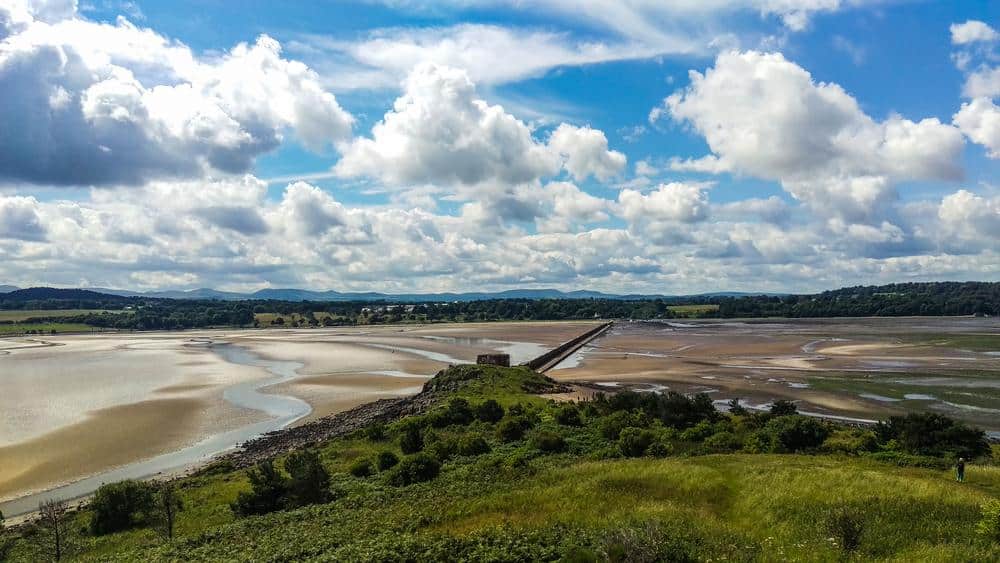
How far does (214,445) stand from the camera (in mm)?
40094

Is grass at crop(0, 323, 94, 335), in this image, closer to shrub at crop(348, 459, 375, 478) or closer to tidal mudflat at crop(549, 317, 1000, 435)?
tidal mudflat at crop(549, 317, 1000, 435)

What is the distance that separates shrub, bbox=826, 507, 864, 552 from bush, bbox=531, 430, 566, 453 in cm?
1417

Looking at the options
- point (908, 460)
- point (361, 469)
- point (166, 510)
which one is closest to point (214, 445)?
point (361, 469)

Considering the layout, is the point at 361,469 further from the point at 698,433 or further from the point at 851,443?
A: the point at 851,443

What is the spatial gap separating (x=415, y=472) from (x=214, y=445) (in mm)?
22473

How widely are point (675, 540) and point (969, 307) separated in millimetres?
234236

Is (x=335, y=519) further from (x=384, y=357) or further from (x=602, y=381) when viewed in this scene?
(x=384, y=357)

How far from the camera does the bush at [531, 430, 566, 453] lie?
2752 cm

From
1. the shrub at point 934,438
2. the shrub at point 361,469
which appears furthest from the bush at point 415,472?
the shrub at point 934,438

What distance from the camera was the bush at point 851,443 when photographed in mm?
26719

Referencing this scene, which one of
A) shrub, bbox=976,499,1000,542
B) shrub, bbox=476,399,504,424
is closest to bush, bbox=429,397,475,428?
shrub, bbox=476,399,504,424

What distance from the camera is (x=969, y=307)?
198 meters

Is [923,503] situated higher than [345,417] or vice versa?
[923,503]

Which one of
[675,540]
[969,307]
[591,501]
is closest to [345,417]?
[591,501]
